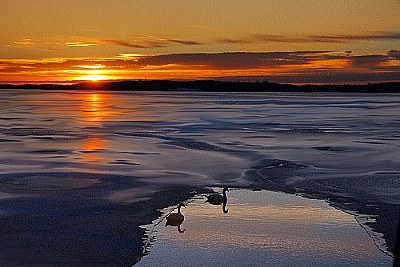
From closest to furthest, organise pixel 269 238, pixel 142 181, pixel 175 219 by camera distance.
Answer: pixel 269 238, pixel 175 219, pixel 142 181

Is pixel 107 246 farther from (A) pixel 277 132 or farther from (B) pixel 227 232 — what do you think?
(A) pixel 277 132

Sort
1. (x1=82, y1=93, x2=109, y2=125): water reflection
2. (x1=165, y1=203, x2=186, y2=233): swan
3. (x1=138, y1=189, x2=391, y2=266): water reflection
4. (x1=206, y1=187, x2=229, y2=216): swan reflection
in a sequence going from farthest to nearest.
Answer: (x1=82, y1=93, x2=109, y2=125): water reflection < (x1=206, y1=187, x2=229, y2=216): swan reflection < (x1=165, y1=203, x2=186, y2=233): swan < (x1=138, y1=189, x2=391, y2=266): water reflection

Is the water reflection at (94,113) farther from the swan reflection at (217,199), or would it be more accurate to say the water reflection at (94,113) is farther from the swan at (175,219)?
the swan at (175,219)

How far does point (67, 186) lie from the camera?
1025 cm

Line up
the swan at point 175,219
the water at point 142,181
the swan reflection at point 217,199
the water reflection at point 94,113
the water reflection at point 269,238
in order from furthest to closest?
the water reflection at point 94,113
the swan reflection at point 217,199
the swan at point 175,219
the water at point 142,181
the water reflection at point 269,238

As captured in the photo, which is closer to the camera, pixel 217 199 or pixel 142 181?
pixel 217 199

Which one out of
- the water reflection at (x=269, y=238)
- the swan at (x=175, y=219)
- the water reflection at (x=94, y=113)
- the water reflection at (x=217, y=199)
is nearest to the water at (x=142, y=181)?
the water reflection at (x=269, y=238)

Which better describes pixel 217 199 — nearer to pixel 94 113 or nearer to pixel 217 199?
pixel 217 199

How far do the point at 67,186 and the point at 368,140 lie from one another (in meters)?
11.3

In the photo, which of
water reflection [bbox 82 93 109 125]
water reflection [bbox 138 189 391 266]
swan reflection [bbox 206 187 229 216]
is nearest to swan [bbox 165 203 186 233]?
water reflection [bbox 138 189 391 266]

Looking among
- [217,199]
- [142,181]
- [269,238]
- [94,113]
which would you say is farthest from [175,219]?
[94,113]

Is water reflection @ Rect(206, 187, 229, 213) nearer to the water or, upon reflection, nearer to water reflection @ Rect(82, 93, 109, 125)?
the water

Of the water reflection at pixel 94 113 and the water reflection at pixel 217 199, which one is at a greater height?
the water reflection at pixel 217 199

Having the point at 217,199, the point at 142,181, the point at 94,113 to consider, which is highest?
the point at 217,199
